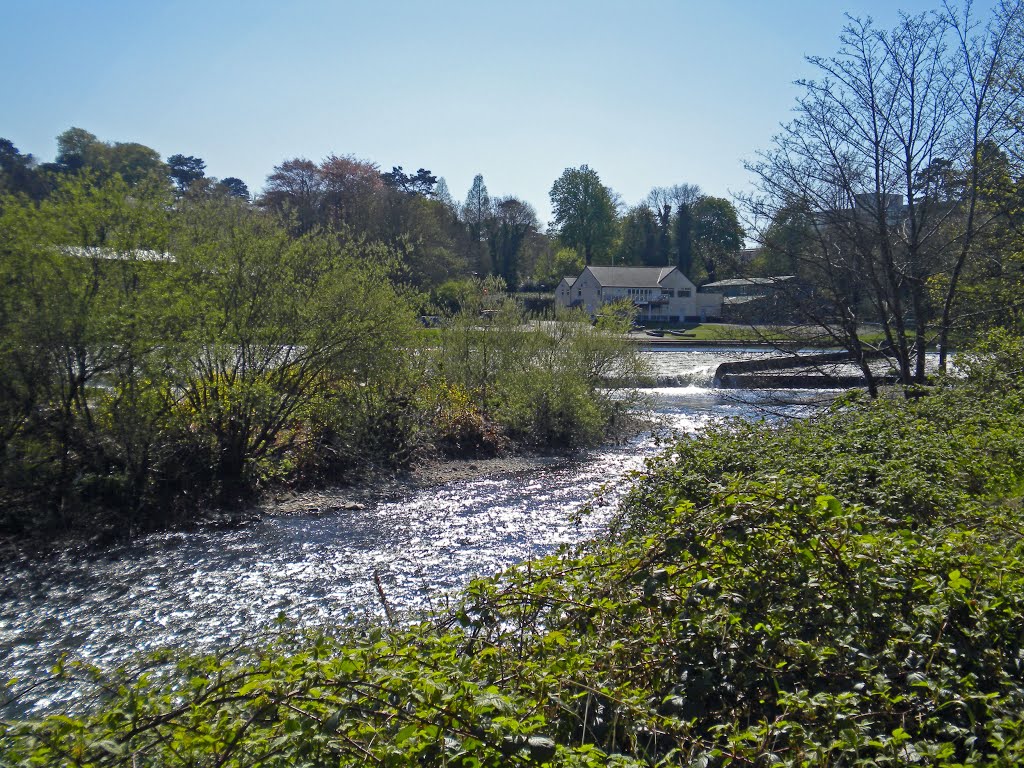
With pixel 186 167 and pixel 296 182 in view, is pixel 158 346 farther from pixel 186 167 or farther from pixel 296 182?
pixel 186 167

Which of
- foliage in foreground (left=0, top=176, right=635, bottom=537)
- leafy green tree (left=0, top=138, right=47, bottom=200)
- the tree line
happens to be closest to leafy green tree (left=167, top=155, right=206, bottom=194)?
the tree line

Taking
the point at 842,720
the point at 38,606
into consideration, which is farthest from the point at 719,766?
the point at 38,606

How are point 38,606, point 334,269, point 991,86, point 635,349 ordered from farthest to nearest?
point 635,349 < point 334,269 < point 991,86 < point 38,606

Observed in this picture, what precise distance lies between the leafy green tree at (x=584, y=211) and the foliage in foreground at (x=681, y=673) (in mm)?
80776

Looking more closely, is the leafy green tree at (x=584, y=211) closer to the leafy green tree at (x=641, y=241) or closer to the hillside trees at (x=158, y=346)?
the leafy green tree at (x=641, y=241)

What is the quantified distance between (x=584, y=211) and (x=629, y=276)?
17137mm

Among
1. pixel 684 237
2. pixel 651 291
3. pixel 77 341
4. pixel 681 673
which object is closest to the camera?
pixel 681 673

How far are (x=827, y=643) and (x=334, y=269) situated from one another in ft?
35.5

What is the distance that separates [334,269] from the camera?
40.6 ft

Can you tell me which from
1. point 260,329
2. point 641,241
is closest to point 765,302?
point 260,329

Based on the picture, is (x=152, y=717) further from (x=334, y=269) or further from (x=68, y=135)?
(x=68, y=135)

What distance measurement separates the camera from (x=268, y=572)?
8.47m

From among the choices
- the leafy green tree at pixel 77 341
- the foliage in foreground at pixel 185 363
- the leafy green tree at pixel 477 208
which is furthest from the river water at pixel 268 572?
the leafy green tree at pixel 477 208

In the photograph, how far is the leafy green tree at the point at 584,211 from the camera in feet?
269
